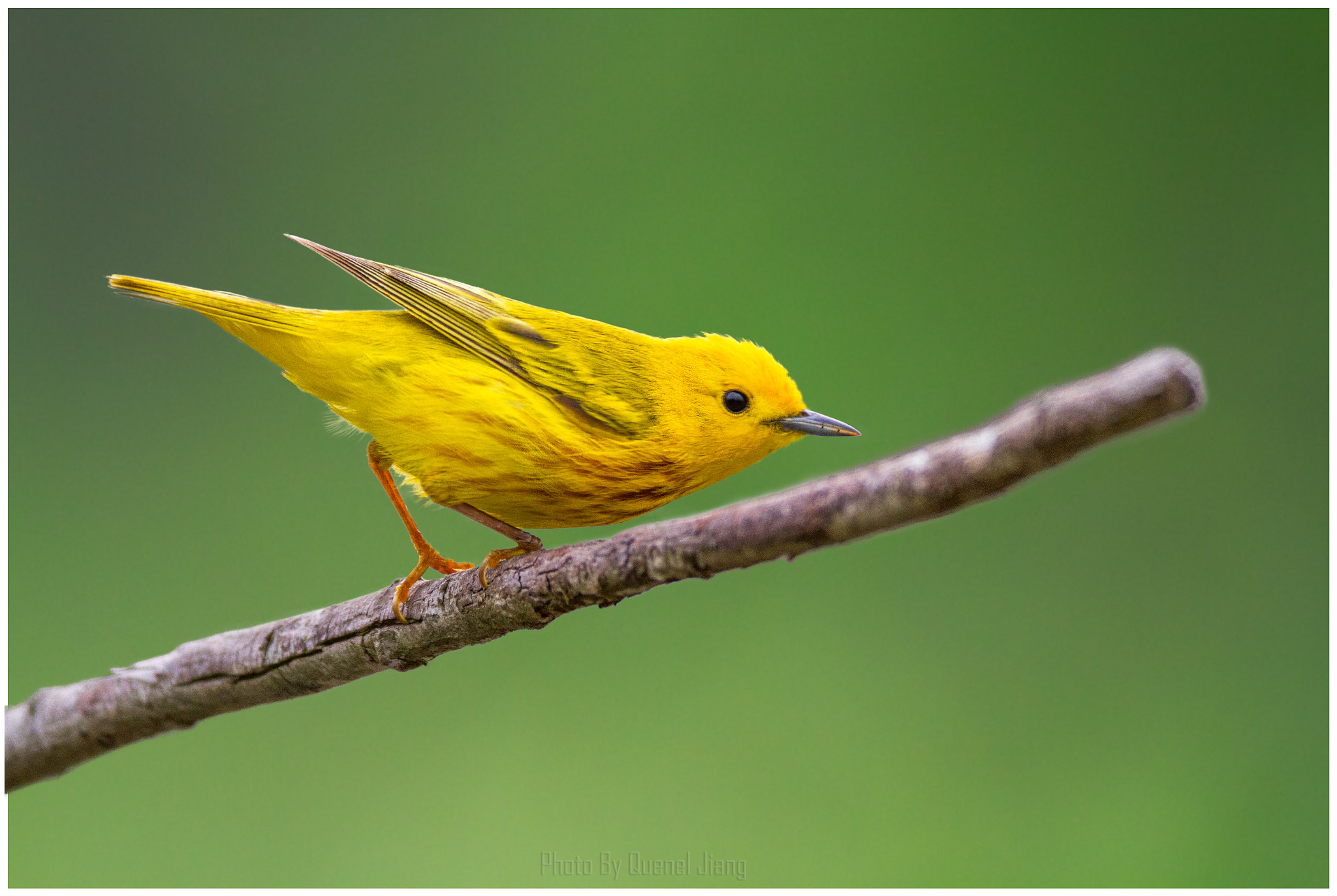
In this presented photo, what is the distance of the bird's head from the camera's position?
2.12 m

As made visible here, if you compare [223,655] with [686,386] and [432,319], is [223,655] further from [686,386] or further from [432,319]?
[686,386]

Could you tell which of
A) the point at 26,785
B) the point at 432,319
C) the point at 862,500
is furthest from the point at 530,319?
the point at 26,785

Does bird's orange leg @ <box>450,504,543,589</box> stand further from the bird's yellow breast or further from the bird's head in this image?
the bird's head

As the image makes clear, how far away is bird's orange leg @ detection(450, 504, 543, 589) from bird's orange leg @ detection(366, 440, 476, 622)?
0.11m

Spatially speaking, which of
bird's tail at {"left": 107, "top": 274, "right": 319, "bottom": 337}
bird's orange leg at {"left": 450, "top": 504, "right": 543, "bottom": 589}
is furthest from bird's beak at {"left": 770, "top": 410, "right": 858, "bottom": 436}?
bird's tail at {"left": 107, "top": 274, "right": 319, "bottom": 337}

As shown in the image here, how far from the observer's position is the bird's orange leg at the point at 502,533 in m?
1.88

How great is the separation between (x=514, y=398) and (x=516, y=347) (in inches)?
6.7

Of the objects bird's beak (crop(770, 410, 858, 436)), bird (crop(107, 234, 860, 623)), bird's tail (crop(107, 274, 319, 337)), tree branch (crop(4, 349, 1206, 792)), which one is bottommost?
tree branch (crop(4, 349, 1206, 792))

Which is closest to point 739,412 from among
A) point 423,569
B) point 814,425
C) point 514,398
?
point 814,425

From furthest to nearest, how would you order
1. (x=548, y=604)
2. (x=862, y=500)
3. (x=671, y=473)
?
(x=671, y=473) < (x=548, y=604) < (x=862, y=500)

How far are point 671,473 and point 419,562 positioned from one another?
577 millimetres

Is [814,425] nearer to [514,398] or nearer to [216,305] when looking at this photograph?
[514,398]

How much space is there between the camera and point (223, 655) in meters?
2.14

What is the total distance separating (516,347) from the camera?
2.24 meters
